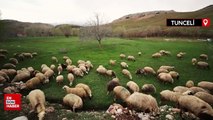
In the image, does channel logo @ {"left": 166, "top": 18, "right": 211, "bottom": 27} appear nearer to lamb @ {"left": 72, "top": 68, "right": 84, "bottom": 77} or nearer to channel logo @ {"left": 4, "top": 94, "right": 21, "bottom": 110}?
lamb @ {"left": 72, "top": 68, "right": 84, "bottom": 77}

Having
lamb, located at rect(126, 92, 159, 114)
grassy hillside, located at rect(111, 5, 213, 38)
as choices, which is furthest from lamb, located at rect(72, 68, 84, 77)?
lamb, located at rect(126, 92, 159, 114)

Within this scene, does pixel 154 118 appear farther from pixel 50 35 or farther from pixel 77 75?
pixel 50 35

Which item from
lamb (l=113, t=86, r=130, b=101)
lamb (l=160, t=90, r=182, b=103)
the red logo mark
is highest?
the red logo mark

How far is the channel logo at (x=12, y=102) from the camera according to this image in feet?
21.5

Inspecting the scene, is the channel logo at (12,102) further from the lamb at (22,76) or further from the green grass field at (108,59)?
the lamb at (22,76)

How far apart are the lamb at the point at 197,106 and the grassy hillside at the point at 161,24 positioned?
3739 mm

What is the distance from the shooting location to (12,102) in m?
6.92

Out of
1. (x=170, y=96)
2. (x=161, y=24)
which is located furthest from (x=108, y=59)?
(x=170, y=96)

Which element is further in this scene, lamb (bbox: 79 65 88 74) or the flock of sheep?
lamb (bbox: 79 65 88 74)

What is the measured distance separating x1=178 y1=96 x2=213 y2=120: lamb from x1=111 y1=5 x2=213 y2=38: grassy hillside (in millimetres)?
3739

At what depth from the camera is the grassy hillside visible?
27.5ft

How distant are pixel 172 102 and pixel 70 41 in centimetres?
1490

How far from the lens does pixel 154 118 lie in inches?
239

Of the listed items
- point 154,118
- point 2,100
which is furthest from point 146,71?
point 2,100
